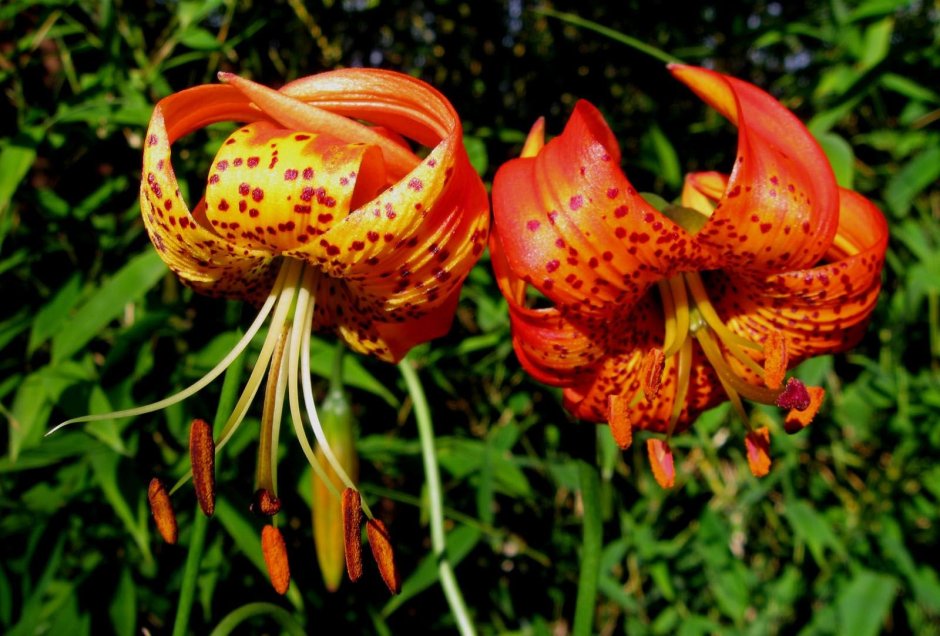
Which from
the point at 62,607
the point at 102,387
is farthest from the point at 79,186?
the point at 62,607

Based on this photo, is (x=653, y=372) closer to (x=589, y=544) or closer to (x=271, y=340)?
(x=589, y=544)

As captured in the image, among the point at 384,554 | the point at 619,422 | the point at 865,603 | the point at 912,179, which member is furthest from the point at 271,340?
the point at 865,603

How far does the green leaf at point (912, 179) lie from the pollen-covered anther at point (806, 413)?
0.82 metres

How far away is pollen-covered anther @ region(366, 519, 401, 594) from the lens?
0.77 metres

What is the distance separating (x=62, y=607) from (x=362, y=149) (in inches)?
36.5

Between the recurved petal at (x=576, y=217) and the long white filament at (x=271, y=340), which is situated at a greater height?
the recurved petal at (x=576, y=217)

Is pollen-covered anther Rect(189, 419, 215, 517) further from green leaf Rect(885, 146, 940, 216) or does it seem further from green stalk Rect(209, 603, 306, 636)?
green leaf Rect(885, 146, 940, 216)

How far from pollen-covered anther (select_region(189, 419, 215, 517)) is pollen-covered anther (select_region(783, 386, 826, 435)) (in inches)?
23.7

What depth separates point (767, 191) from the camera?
29.9 inches

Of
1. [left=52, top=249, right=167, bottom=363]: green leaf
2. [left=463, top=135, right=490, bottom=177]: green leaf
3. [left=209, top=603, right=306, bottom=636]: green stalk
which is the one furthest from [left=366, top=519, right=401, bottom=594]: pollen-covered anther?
[left=463, top=135, right=490, bottom=177]: green leaf

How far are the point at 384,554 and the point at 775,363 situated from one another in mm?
451

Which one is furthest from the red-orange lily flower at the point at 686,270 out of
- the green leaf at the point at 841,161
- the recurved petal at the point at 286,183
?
the green leaf at the point at 841,161

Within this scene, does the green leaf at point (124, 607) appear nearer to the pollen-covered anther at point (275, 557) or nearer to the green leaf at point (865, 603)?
the pollen-covered anther at point (275, 557)

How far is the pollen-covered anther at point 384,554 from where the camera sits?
0.77m
